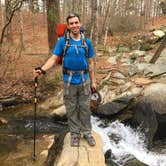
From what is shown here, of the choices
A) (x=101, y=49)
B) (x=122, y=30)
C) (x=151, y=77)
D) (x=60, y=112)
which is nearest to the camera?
(x=60, y=112)

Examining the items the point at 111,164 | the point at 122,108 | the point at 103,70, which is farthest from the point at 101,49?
the point at 111,164

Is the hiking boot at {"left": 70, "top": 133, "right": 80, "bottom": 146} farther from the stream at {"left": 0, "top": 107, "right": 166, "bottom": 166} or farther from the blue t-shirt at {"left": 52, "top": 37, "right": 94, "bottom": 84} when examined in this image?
the stream at {"left": 0, "top": 107, "right": 166, "bottom": 166}

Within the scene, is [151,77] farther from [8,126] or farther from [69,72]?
[69,72]

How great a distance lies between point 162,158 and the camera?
304 inches

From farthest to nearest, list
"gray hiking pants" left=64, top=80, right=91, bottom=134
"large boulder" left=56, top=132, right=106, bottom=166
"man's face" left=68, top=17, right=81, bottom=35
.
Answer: "gray hiking pants" left=64, top=80, right=91, bottom=134 → "large boulder" left=56, top=132, right=106, bottom=166 → "man's face" left=68, top=17, right=81, bottom=35

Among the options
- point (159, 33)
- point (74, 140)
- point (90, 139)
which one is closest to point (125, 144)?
point (90, 139)

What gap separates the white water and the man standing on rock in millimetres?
2321

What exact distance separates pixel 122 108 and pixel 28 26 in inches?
863

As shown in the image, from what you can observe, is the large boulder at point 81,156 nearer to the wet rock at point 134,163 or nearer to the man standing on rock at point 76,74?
the man standing on rock at point 76,74

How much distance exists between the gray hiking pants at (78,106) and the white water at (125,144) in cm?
229

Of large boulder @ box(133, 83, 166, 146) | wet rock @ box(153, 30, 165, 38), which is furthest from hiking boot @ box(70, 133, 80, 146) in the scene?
wet rock @ box(153, 30, 165, 38)

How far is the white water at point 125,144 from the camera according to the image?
25.2 feet

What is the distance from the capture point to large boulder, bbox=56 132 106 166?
4.93 meters

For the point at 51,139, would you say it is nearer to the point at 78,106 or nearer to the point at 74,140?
the point at 74,140
